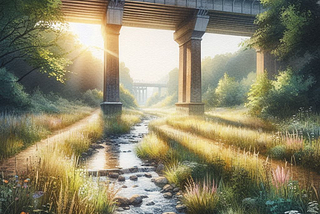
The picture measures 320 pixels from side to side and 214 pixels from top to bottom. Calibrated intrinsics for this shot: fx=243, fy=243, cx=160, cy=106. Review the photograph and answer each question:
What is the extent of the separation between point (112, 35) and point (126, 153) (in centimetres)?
1375

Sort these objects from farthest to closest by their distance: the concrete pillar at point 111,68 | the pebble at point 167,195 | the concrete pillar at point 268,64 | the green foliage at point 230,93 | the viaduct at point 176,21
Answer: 1. the green foliage at point 230,93
2. the concrete pillar at point 268,64
3. the concrete pillar at point 111,68
4. the viaduct at point 176,21
5. the pebble at point 167,195

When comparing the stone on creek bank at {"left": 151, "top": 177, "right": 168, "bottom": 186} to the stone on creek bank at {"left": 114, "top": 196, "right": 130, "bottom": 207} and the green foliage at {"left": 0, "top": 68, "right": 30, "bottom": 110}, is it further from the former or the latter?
the green foliage at {"left": 0, "top": 68, "right": 30, "bottom": 110}

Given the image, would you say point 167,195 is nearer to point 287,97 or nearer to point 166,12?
point 287,97

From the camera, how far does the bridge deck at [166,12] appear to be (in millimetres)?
19281

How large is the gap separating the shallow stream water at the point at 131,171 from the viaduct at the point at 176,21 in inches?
415

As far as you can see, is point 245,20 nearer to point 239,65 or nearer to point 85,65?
point 85,65

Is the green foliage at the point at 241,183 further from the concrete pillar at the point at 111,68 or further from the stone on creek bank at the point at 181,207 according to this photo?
the concrete pillar at the point at 111,68

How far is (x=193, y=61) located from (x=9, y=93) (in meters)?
14.7

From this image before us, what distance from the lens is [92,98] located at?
34.3 metres

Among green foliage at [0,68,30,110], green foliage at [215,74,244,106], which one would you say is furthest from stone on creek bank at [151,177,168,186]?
green foliage at [215,74,244,106]

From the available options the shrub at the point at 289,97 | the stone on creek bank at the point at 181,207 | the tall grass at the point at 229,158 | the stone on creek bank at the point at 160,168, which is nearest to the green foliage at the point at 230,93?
the shrub at the point at 289,97

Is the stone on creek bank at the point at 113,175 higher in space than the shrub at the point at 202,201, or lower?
lower

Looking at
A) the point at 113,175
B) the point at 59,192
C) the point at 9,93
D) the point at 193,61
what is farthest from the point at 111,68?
the point at 59,192

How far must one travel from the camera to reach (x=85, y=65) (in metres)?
38.2
